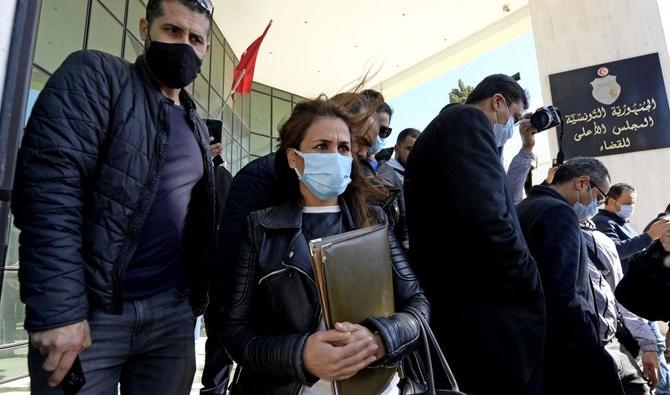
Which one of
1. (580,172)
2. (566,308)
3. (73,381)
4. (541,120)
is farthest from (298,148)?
(580,172)

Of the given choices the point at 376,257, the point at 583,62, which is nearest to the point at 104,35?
the point at 376,257

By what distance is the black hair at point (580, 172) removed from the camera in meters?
2.40

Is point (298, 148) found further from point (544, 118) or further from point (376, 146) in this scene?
point (544, 118)

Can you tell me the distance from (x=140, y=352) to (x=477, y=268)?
1.14 meters

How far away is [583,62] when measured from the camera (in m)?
7.85

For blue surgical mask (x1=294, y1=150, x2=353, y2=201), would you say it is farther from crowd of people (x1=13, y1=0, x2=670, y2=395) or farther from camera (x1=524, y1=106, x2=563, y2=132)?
camera (x1=524, y1=106, x2=563, y2=132)

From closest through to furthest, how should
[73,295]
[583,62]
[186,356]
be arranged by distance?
1. [73,295]
2. [186,356]
3. [583,62]

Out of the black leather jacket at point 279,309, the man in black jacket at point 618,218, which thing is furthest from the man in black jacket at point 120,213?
the man in black jacket at point 618,218

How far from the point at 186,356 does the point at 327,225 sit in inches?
25.7

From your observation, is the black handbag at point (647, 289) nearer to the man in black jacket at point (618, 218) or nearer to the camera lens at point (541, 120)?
the camera lens at point (541, 120)

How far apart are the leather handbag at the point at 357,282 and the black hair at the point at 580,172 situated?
164 centimetres

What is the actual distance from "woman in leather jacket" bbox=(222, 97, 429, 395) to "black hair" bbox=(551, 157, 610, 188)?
1.44 meters

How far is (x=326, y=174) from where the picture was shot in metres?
1.46

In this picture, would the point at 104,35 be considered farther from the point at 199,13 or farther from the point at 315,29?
the point at 315,29
